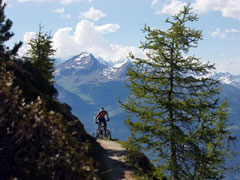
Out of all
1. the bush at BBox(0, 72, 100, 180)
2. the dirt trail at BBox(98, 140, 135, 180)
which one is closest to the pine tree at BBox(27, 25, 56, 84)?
the dirt trail at BBox(98, 140, 135, 180)

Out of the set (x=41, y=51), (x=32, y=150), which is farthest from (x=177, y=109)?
(x=41, y=51)

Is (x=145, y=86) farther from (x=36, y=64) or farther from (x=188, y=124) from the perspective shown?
(x=36, y=64)

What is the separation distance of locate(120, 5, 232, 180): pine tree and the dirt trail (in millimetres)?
2380

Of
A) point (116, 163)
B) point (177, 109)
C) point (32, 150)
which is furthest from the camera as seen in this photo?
point (116, 163)

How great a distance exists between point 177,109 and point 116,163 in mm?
A: 5934

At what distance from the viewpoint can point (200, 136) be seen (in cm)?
1258

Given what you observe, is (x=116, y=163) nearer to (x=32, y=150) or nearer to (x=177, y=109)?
(x=177, y=109)

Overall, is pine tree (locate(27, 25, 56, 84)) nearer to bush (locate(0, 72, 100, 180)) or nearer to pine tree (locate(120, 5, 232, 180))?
pine tree (locate(120, 5, 232, 180))

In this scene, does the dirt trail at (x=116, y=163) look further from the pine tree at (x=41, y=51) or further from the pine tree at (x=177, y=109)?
the pine tree at (x=41, y=51)

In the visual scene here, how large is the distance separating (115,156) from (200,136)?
730 centimetres

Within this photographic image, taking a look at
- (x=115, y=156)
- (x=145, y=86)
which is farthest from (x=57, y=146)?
(x=115, y=156)

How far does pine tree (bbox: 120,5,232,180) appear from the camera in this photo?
1264cm

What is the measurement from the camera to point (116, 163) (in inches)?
644

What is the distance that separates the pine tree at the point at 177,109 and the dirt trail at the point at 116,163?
2380mm
